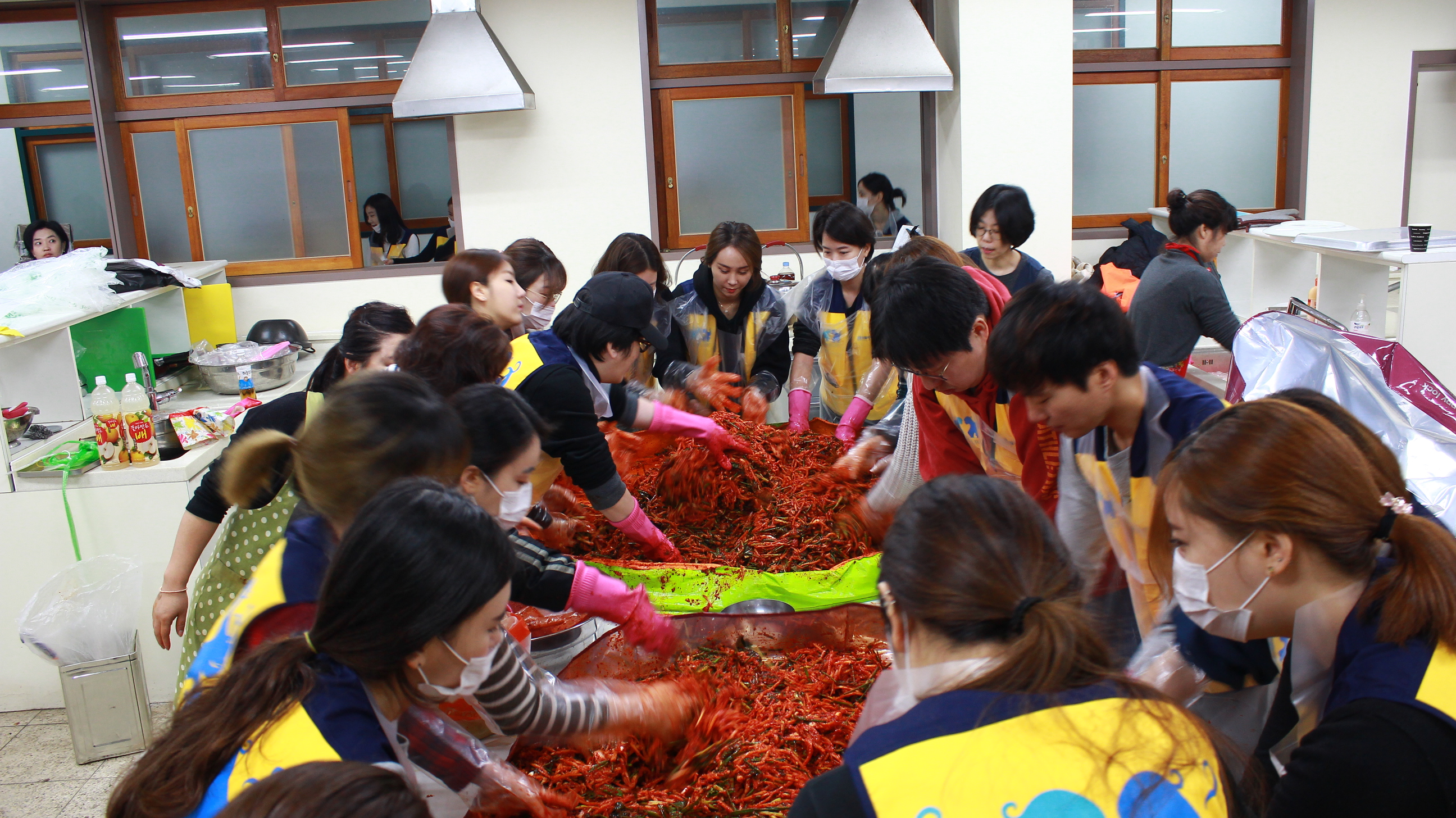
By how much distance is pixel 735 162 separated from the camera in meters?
5.45

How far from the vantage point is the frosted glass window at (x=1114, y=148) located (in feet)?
18.7

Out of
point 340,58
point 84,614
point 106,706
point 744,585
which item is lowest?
point 106,706

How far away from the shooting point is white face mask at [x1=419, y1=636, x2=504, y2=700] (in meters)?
1.06

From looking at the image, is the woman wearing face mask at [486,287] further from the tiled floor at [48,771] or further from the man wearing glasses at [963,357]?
the tiled floor at [48,771]

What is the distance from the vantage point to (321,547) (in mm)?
1252

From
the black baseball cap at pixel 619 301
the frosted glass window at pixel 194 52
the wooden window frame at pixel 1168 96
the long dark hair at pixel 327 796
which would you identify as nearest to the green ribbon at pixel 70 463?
the black baseball cap at pixel 619 301

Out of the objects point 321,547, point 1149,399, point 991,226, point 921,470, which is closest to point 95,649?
point 321,547

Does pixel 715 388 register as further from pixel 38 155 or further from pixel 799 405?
pixel 38 155

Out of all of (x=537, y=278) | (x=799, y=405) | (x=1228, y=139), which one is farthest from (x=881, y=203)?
(x=537, y=278)

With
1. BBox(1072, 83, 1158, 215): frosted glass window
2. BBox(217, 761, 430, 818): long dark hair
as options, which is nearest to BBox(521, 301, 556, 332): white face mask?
BBox(217, 761, 430, 818): long dark hair

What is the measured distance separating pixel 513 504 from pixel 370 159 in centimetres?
679

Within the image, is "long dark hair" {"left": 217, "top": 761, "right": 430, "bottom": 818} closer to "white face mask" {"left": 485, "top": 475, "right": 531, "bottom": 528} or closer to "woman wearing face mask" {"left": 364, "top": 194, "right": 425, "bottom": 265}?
"white face mask" {"left": 485, "top": 475, "right": 531, "bottom": 528}

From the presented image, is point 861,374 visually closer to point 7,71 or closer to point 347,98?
point 347,98

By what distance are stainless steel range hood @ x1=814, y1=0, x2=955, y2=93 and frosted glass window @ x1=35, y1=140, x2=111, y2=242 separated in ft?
18.1
